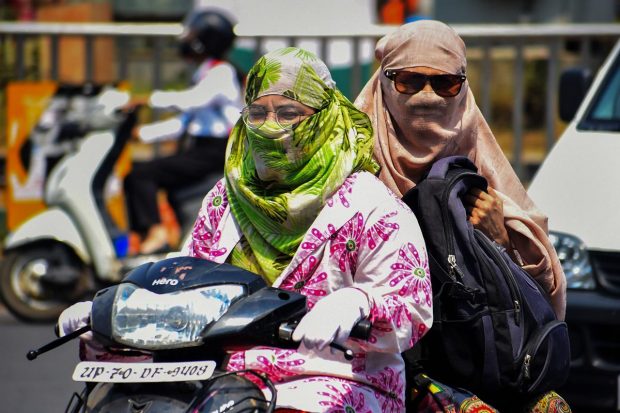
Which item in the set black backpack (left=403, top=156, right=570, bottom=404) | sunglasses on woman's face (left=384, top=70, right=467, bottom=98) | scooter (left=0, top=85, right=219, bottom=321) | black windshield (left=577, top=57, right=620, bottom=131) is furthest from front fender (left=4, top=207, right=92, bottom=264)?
black backpack (left=403, top=156, right=570, bottom=404)

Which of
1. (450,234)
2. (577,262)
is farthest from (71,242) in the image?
(450,234)

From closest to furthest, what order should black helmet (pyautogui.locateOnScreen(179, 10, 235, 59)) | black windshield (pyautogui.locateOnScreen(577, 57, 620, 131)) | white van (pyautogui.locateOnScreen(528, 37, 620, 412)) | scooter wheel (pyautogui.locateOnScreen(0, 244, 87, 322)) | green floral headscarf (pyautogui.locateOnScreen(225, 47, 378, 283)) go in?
green floral headscarf (pyautogui.locateOnScreen(225, 47, 378, 283)) → white van (pyautogui.locateOnScreen(528, 37, 620, 412)) → black windshield (pyautogui.locateOnScreen(577, 57, 620, 131)) → scooter wheel (pyautogui.locateOnScreen(0, 244, 87, 322)) → black helmet (pyautogui.locateOnScreen(179, 10, 235, 59))

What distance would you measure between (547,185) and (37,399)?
277 centimetres

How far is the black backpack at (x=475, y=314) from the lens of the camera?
3.73m

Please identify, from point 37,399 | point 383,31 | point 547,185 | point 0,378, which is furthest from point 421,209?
point 383,31

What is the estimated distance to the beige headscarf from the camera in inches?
162

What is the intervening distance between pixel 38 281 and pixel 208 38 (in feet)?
6.51

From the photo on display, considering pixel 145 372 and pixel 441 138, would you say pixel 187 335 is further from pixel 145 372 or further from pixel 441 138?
pixel 441 138

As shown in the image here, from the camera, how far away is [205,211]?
148 inches

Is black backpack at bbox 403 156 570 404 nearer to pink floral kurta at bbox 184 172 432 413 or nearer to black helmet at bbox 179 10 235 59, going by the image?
pink floral kurta at bbox 184 172 432 413

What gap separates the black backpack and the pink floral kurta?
0.27 metres

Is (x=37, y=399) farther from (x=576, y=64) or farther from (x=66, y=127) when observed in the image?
(x=576, y=64)

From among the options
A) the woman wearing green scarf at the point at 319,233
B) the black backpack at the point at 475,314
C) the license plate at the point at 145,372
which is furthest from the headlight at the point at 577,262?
the license plate at the point at 145,372

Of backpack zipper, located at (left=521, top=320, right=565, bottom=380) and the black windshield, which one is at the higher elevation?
backpack zipper, located at (left=521, top=320, right=565, bottom=380)
